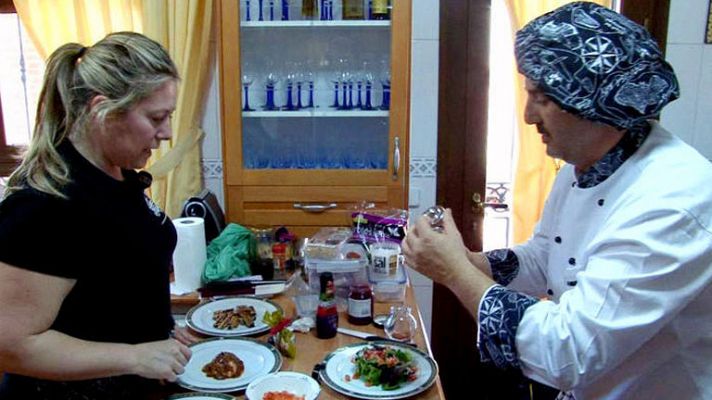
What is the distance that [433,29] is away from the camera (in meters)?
2.33

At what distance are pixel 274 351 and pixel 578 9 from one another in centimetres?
98

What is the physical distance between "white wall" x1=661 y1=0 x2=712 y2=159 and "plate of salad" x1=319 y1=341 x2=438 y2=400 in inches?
69.9

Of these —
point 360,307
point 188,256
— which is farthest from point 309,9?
point 360,307

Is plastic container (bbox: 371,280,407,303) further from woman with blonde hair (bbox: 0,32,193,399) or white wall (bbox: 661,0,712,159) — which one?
white wall (bbox: 661,0,712,159)

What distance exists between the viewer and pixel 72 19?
7.47 ft

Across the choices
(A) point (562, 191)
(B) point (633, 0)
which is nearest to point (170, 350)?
(A) point (562, 191)

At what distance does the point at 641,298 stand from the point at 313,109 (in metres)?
1.61

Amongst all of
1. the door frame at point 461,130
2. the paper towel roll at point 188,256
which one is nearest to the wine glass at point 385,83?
the door frame at point 461,130

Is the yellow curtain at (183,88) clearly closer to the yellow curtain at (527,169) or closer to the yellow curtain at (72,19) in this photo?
the yellow curtain at (72,19)

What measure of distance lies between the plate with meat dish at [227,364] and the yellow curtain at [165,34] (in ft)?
3.50

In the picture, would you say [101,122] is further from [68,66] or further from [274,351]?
[274,351]

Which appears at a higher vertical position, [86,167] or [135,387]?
[86,167]

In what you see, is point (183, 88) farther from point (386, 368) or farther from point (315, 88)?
point (386, 368)

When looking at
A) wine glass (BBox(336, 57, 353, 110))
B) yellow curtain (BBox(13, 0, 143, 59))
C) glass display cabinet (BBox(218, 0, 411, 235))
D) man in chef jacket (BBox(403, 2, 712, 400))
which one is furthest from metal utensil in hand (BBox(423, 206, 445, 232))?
yellow curtain (BBox(13, 0, 143, 59))
